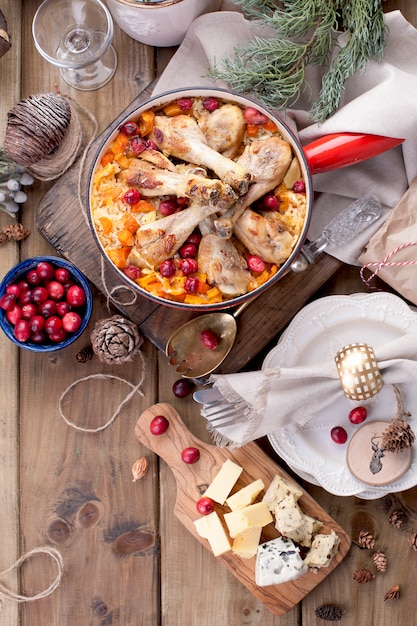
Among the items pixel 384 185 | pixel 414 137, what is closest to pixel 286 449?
pixel 384 185

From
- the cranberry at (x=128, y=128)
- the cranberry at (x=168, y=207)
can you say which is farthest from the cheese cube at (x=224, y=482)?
the cranberry at (x=128, y=128)

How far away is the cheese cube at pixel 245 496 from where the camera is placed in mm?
2291

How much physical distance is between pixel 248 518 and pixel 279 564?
0.54 feet

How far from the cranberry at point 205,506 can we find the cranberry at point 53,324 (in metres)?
0.70

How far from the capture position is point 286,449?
2.24 metres

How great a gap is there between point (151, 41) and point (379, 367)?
3.99 feet

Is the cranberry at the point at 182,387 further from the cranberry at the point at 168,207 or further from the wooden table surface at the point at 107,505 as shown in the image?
the cranberry at the point at 168,207

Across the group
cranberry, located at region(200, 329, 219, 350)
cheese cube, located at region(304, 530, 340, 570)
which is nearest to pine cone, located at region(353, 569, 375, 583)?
cheese cube, located at region(304, 530, 340, 570)

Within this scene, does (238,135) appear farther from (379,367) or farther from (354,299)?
(379,367)

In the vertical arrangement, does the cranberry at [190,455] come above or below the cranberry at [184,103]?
below

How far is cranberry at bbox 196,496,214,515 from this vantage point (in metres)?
2.29

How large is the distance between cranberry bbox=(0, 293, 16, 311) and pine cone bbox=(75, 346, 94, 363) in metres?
0.28

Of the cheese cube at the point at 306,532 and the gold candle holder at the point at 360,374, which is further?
the cheese cube at the point at 306,532

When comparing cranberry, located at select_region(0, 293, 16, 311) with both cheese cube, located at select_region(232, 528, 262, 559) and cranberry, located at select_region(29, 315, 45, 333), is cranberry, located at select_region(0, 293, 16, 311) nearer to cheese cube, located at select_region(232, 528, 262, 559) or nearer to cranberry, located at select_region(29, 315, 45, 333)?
cranberry, located at select_region(29, 315, 45, 333)
